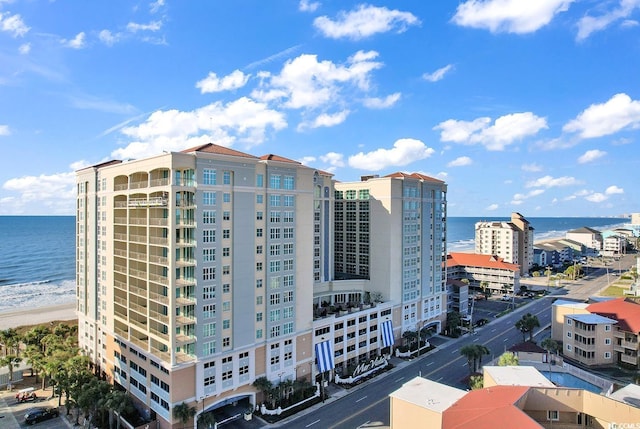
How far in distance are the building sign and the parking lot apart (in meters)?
37.1

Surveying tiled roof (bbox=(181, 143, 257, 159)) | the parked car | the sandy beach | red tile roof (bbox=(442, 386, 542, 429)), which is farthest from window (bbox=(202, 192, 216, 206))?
the sandy beach

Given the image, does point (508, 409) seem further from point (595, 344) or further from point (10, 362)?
point (10, 362)

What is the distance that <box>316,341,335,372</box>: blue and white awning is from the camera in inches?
2206

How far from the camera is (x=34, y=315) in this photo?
4065 inches

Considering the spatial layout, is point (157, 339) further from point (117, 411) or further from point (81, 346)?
point (81, 346)

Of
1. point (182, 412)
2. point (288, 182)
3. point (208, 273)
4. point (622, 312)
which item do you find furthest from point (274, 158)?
point (622, 312)

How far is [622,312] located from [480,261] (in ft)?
180

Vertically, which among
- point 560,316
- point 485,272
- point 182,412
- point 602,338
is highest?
point 485,272

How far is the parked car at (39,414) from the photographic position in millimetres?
46500

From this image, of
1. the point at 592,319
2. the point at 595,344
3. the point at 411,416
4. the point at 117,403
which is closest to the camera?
the point at 411,416

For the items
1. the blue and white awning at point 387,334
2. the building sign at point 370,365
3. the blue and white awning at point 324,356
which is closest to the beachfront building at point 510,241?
the blue and white awning at point 387,334

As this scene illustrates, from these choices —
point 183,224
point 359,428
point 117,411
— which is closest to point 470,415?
point 359,428

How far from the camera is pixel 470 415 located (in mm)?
28000

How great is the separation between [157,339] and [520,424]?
3678cm
